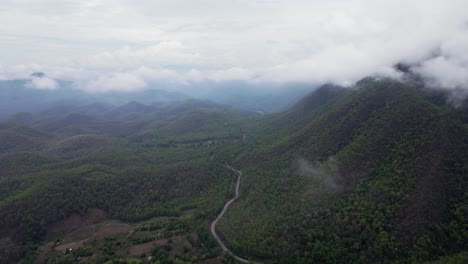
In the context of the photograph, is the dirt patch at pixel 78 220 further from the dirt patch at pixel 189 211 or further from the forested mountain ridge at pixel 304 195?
the dirt patch at pixel 189 211

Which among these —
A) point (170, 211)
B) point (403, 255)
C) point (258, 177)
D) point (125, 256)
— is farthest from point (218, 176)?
point (403, 255)

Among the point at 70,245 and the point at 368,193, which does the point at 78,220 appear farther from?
the point at 368,193

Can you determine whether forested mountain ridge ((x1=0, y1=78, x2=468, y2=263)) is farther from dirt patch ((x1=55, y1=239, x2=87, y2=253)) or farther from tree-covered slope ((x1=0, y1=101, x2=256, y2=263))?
dirt patch ((x1=55, y1=239, x2=87, y2=253))

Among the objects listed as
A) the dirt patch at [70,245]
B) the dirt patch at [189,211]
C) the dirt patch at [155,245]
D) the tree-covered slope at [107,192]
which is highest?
the tree-covered slope at [107,192]

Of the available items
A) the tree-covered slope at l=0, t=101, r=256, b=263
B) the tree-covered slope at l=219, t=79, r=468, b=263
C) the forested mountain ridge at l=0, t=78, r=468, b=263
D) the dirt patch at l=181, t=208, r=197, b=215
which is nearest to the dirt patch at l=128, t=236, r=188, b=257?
the forested mountain ridge at l=0, t=78, r=468, b=263

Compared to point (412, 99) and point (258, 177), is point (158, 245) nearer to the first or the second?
point (258, 177)

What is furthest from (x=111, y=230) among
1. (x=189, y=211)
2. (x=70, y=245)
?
(x=189, y=211)

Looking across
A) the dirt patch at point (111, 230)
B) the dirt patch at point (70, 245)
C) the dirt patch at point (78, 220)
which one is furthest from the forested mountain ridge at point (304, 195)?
the dirt patch at point (111, 230)
